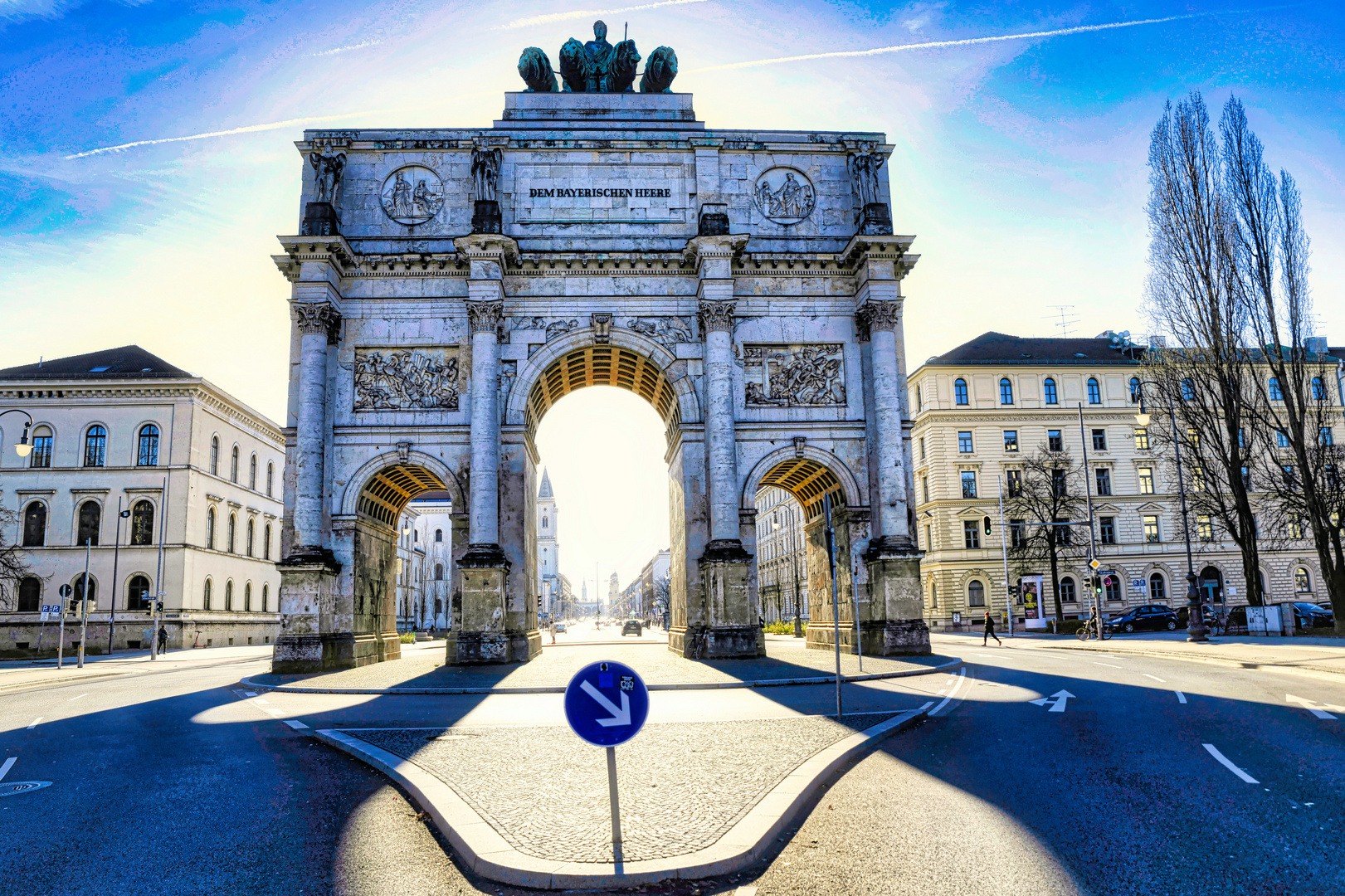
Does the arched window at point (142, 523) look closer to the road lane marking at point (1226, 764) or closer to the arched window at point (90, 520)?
the arched window at point (90, 520)

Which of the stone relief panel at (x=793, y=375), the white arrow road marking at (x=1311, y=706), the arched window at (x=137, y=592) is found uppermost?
the stone relief panel at (x=793, y=375)

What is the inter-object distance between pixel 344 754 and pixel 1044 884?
7798mm

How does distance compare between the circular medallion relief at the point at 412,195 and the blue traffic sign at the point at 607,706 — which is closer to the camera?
the blue traffic sign at the point at 607,706

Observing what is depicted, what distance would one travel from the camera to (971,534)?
61594 millimetres

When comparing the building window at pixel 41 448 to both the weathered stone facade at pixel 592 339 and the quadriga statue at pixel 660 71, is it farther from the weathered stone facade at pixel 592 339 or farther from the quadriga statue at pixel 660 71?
the quadriga statue at pixel 660 71

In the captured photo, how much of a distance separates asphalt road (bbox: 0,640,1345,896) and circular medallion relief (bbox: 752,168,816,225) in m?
18.6

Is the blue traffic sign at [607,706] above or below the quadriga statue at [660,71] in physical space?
below

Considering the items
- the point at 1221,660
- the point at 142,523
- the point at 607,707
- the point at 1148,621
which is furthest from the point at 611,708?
the point at 142,523

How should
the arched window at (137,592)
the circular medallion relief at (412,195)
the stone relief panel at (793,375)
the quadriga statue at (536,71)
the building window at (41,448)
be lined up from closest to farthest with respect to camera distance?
1. the stone relief panel at (793,375)
2. the circular medallion relief at (412,195)
3. the quadriga statue at (536,71)
4. the arched window at (137,592)
5. the building window at (41,448)

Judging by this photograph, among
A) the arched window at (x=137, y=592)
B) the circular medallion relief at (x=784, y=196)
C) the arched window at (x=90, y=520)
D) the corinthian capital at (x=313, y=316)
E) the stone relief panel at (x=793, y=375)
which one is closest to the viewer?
the corinthian capital at (x=313, y=316)

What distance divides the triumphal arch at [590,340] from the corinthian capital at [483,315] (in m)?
0.06

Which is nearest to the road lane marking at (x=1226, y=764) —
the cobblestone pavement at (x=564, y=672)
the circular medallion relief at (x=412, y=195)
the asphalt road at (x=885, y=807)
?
the asphalt road at (x=885, y=807)

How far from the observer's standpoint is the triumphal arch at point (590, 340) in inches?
1021

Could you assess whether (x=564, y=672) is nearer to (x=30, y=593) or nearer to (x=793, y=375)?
(x=793, y=375)
